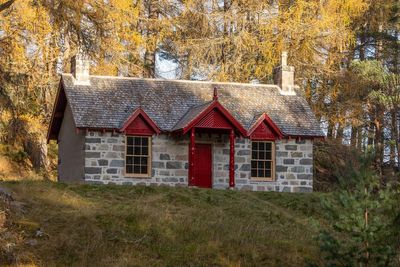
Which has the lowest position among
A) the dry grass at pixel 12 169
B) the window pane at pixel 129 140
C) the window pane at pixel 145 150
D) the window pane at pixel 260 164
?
the dry grass at pixel 12 169

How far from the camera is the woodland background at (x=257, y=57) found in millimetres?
32969

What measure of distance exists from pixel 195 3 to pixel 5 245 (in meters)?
22.0

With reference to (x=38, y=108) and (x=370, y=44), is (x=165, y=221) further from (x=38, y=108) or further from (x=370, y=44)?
(x=370, y=44)

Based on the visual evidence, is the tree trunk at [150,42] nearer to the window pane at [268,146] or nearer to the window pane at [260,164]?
the window pane at [268,146]

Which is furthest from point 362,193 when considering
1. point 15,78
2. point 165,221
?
point 15,78

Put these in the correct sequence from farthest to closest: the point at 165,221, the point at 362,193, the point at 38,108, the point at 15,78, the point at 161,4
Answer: the point at 161,4, the point at 38,108, the point at 15,78, the point at 165,221, the point at 362,193

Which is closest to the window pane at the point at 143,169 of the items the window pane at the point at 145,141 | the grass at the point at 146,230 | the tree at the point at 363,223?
the window pane at the point at 145,141

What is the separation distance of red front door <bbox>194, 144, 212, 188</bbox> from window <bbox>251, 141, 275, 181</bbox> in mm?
1614

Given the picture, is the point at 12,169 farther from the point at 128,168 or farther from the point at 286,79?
the point at 286,79

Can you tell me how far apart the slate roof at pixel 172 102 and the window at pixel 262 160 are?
0.81m

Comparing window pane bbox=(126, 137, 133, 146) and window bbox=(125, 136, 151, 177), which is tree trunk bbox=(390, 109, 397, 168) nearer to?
window bbox=(125, 136, 151, 177)

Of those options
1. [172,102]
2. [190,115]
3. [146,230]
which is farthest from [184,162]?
[146,230]

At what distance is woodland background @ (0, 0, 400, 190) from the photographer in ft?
108

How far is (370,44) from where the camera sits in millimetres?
41188
